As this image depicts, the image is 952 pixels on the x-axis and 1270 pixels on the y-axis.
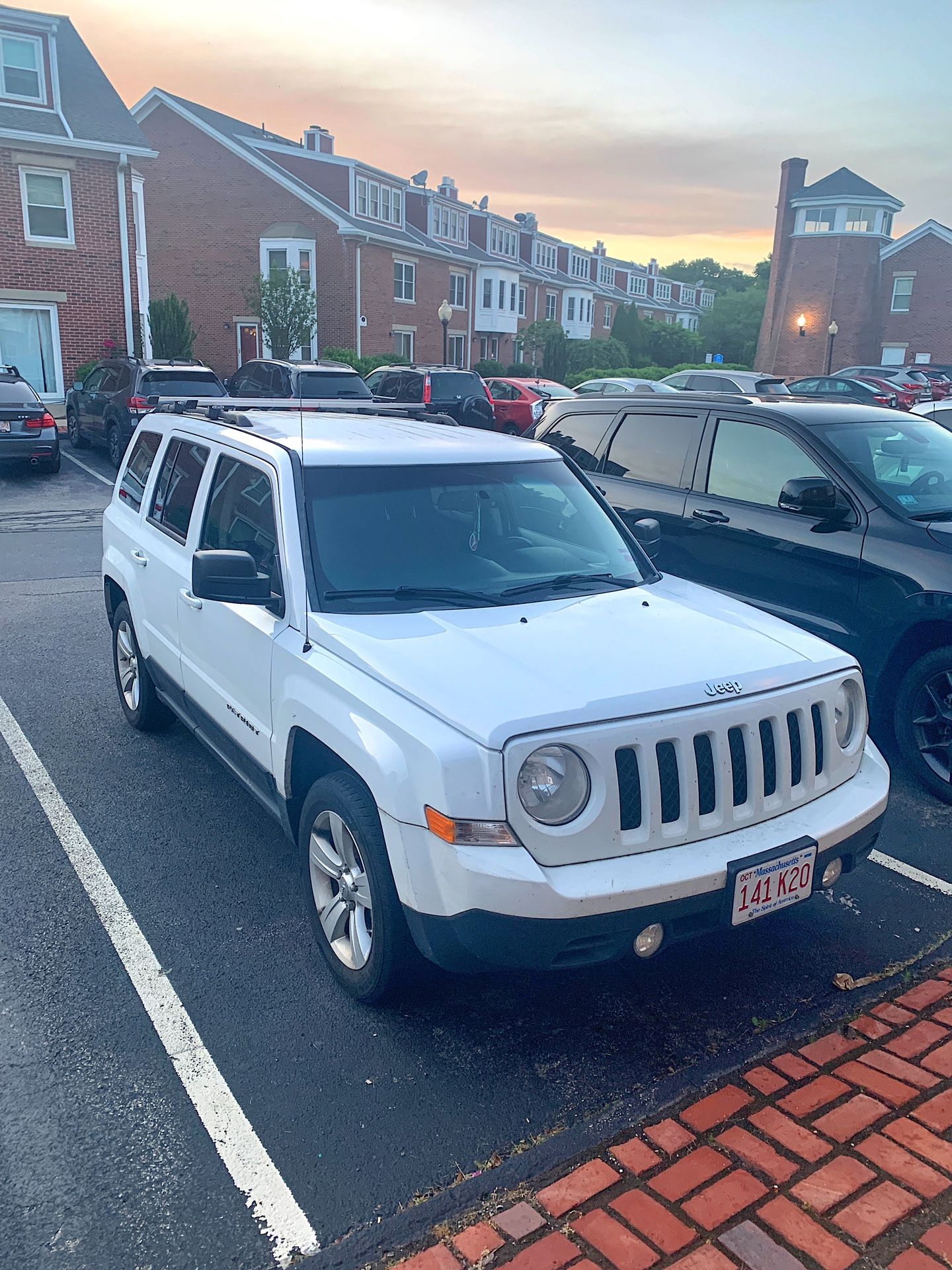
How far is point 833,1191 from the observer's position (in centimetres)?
261

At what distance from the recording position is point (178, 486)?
5.13 metres

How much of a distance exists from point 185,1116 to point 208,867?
1.60 metres

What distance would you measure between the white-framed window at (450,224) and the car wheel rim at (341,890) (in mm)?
46332

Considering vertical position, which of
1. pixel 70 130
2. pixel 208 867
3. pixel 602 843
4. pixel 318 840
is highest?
pixel 70 130

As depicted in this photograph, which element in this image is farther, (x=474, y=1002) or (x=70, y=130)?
(x=70, y=130)

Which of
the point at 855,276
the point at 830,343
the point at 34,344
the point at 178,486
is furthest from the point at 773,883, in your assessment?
the point at 855,276

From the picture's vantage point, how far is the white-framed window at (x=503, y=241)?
5203 centimetres

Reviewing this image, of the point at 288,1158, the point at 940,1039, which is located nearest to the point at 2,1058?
the point at 288,1158

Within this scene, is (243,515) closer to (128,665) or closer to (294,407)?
(294,407)

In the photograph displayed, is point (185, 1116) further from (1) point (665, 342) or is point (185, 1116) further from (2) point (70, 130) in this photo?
(1) point (665, 342)

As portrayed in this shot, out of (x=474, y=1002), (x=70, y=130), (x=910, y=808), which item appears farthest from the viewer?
(x=70, y=130)

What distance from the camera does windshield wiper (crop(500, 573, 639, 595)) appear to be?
156 inches

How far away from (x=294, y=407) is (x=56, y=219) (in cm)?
2238

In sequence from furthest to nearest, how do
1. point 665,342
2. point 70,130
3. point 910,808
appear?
point 665,342 < point 70,130 < point 910,808
